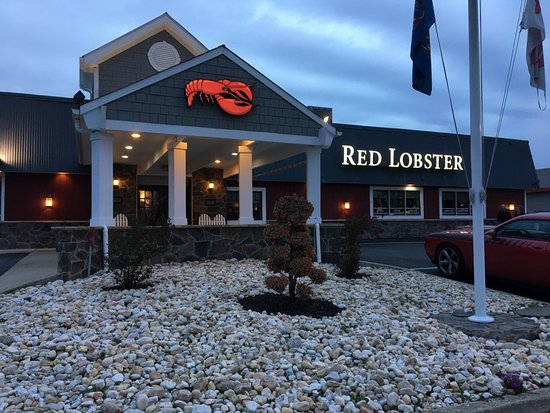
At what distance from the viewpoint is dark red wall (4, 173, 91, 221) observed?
53.4 ft

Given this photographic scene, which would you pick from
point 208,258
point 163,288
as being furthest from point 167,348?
point 208,258

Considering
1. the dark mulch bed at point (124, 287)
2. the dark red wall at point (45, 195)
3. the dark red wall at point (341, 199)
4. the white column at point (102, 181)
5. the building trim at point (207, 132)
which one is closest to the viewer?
the dark mulch bed at point (124, 287)

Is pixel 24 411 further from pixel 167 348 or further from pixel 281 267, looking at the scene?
pixel 281 267

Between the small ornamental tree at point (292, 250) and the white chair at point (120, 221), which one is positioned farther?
the white chair at point (120, 221)

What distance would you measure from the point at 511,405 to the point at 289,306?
293 centimetres

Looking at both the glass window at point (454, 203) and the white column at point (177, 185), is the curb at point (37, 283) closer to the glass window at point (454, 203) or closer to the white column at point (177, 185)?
the white column at point (177, 185)

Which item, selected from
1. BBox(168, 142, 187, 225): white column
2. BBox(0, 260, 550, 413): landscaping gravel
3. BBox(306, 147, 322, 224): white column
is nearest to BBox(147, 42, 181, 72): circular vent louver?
BBox(168, 142, 187, 225): white column

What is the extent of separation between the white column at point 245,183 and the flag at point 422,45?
662 cm

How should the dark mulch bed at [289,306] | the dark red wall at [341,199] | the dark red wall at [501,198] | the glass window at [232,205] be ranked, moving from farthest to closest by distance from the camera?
1. the dark red wall at [501,198]
2. the dark red wall at [341,199]
3. the glass window at [232,205]
4. the dark mulch bed at [289,306]

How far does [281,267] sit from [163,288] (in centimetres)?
214

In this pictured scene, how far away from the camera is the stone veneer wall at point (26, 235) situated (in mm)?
16016

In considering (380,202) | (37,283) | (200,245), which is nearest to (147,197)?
(200,245)

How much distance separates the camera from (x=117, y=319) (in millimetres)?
5383

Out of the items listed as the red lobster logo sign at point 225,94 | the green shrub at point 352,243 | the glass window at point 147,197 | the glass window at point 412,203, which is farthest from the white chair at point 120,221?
the glass window at point 412,203
